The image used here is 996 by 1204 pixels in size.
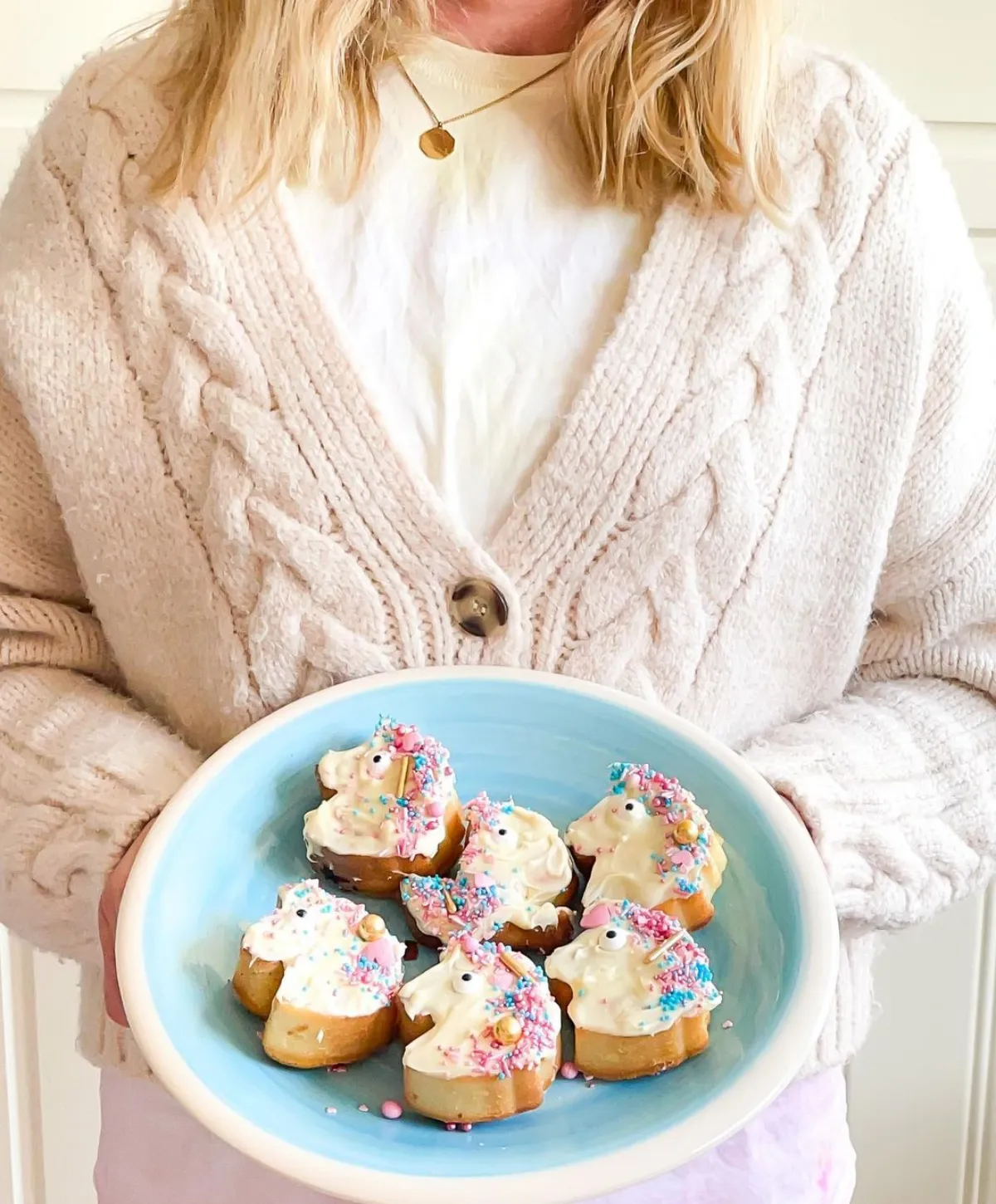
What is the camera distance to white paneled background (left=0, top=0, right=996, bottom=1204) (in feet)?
4.40

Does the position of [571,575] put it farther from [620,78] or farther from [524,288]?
[620,78]

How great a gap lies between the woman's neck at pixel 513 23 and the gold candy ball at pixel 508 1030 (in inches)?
24.8

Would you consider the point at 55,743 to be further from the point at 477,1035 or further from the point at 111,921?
the point at 477,1035

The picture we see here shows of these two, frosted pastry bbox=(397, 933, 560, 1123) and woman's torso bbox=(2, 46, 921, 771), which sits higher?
woman's torso bbox=(2, 46, 921, 771)

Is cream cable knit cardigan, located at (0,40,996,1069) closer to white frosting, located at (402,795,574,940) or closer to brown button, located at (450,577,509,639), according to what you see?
brown button, located at (450,577,509,639)

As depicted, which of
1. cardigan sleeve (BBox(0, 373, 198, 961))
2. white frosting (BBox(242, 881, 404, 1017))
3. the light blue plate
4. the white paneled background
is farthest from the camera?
the white paneled background

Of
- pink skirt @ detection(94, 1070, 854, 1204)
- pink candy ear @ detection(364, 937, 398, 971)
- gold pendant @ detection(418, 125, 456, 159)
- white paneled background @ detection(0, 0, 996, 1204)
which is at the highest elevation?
gold pendant @ detection(418, 125, 456, 159)

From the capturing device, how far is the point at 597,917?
0.67 meters

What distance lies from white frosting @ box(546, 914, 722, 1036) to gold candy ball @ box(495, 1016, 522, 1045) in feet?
0.11

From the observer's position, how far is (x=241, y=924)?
0.66 meters

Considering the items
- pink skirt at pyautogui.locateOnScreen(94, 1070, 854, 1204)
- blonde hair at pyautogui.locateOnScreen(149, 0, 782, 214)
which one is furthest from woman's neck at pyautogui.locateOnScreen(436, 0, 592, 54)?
pink skirt at pyautogui.locateOnScreen(94, 1070, 854, 1204)

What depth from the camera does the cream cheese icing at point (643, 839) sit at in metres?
0.65

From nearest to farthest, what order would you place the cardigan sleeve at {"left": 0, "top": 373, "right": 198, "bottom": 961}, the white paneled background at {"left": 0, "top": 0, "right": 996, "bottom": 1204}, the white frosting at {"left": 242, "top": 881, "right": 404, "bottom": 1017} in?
the white frosting at {"left": 242, "top": 881, "right": 404, "bottom": 1017} → the cardigan sleeve at {"left": 0, "top": 373, "right": 198, "bottom": 961} → the white paneled background at {"left": 0, "top": 0, "right": 996, "bottom": 1204}

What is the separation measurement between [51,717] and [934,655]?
63 centimetres
